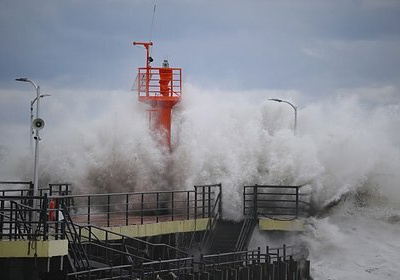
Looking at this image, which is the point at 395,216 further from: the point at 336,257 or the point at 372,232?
the point at 336,257

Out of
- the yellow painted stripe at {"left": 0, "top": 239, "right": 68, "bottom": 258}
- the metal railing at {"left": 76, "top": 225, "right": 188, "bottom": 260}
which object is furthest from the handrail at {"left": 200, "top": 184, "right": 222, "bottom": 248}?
the yellow painted stripe at {"left": 0, "top": 239, "right": 68, "bottom": 258}

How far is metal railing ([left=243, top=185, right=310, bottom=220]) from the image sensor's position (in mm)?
29953

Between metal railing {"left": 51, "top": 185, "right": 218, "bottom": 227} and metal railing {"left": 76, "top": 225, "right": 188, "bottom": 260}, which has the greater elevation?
metal railing {"left": 51, "top": 185, "right": 218, "bottom": 227}

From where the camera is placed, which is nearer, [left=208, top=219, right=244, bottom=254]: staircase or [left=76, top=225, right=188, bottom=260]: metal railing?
[left=76, top=225, right=188, bottom=260]: metal railing

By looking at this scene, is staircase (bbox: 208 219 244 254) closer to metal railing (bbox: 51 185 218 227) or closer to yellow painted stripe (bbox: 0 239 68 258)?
metal railing (bbox: 51 185 218 227)

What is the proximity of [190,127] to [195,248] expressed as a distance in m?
7.59

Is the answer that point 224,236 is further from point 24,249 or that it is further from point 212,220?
point 24,249

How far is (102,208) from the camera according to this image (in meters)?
33.3

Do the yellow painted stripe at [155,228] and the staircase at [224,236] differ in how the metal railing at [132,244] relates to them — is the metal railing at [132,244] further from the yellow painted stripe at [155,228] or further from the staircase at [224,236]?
the staircase at [224,236]

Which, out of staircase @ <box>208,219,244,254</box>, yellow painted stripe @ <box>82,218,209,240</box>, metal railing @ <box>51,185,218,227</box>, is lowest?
staircase @ <box>208,219,244,254</box>

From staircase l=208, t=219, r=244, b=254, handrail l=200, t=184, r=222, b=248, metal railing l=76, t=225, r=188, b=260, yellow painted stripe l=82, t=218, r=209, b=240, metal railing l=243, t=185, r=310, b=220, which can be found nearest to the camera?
metal railing l=76, t=225, r=188, b=260

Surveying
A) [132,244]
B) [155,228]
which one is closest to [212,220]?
[155,228]

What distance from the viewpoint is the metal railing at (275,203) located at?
2995cm

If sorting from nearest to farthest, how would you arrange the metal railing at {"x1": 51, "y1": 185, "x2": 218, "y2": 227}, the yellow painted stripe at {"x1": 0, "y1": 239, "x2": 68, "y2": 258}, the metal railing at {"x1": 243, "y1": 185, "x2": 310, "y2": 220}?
1. the yellow painted stripe at {"x1": 0, "y1": 239, "x2": 68, "y2": 258}
2. the metal railing at {"x1": 51, "y1": 185, "x2": 218, "y2": 227}
3. the metal railing at {"x1": 243, "y1": 185, "x2": 310, "y2": 220}
